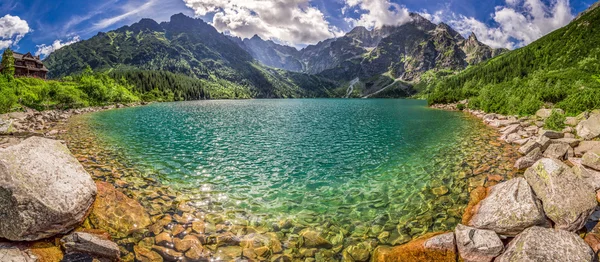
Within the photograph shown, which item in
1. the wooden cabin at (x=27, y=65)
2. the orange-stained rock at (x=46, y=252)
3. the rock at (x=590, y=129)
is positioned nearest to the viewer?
the orange-stained rock at (x=46, y=252)

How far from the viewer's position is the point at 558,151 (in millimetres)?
21672

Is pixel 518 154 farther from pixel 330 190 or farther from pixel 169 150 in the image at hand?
pixel 169 150

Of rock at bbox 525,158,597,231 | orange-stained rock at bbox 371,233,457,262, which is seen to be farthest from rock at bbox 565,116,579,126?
orange-stained rock at bbox 371,233,457,262

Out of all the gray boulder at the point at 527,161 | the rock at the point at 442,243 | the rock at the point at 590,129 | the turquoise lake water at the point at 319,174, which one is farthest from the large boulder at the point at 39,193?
the rock at the point at 590,129

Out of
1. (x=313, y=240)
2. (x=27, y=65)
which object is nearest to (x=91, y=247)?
(x=313, y=240)

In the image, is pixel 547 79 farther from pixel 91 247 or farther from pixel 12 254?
pixel 12 254

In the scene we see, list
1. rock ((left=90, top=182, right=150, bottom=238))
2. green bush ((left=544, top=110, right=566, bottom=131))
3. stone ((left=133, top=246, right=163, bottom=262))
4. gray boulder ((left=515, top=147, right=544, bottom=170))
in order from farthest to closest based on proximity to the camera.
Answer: green bush ((left=544, top=110, right=566, bottom=131)) → gray boulder ((left=515, top=147, right=544, bottom=170)) → rock ((left=90, top=182, right=150, bottom=238)) → stone ((left=133, top=246, right=163, bottom=262))

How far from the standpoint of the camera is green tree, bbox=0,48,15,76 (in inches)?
3862

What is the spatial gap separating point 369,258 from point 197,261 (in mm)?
6888

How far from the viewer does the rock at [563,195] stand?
1055 centimetres

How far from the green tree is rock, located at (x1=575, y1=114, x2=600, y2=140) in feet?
522

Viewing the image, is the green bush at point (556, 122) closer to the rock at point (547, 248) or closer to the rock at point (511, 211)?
the rock at point (511, 211)

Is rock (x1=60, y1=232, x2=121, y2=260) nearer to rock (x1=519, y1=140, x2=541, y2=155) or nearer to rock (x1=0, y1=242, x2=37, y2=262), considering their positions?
rock (x1=0, y1=242, x2=37, y2=262)

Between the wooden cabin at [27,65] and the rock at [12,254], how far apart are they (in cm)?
15306
